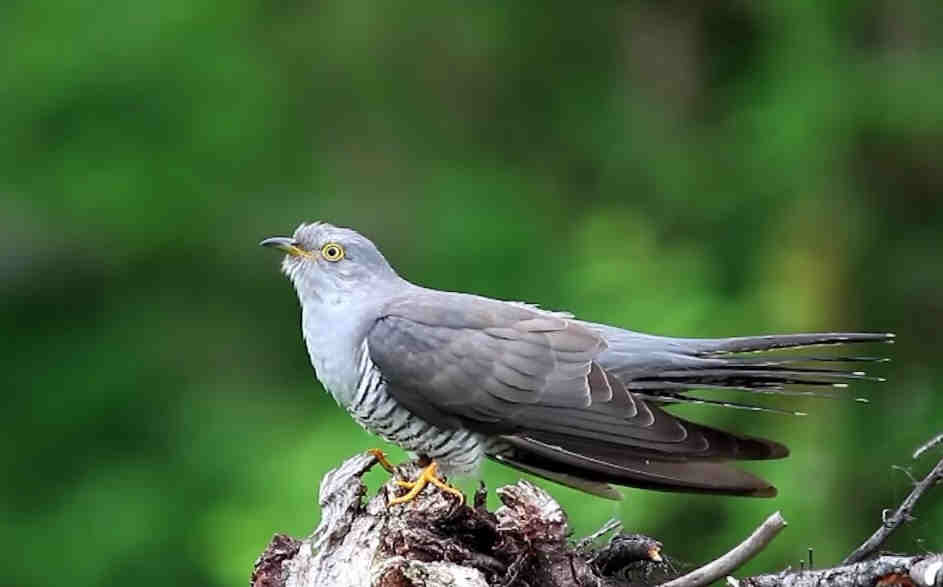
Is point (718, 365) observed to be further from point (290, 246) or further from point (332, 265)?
point (290, 246)

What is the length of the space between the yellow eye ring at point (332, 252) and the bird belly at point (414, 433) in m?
0.47

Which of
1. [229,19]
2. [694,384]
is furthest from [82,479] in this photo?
[694,384]

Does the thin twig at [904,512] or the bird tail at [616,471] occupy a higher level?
the bird tail at [616,471]

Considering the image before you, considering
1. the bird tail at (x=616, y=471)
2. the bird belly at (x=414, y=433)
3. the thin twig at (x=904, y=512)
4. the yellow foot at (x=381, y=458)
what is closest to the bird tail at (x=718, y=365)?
the bird tail at (x=616, y=471)

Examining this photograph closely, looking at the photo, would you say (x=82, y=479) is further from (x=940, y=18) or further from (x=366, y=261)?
(x=940, y=18)

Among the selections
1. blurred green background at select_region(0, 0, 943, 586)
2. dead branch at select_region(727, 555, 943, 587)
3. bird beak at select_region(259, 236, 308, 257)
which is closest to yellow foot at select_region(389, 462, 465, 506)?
dead branch at select_region(727, 555, 943, 587)

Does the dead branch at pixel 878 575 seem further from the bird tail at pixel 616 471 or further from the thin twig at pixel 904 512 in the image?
the bird tail at pixel 616 471

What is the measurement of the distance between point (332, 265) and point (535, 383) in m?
0.70

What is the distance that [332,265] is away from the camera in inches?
180

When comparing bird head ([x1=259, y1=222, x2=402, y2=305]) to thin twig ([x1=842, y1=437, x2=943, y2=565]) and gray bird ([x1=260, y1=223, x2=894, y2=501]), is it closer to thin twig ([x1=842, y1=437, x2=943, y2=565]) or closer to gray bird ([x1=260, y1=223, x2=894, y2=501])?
gray bird ([x1=260, y1=223, x2=894, y2=501])

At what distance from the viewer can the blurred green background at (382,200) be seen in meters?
6.83

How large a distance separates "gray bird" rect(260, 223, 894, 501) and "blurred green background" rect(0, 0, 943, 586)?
223 cm

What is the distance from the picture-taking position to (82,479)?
25.2 feet

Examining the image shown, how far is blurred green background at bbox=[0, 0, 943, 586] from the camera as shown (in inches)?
269
